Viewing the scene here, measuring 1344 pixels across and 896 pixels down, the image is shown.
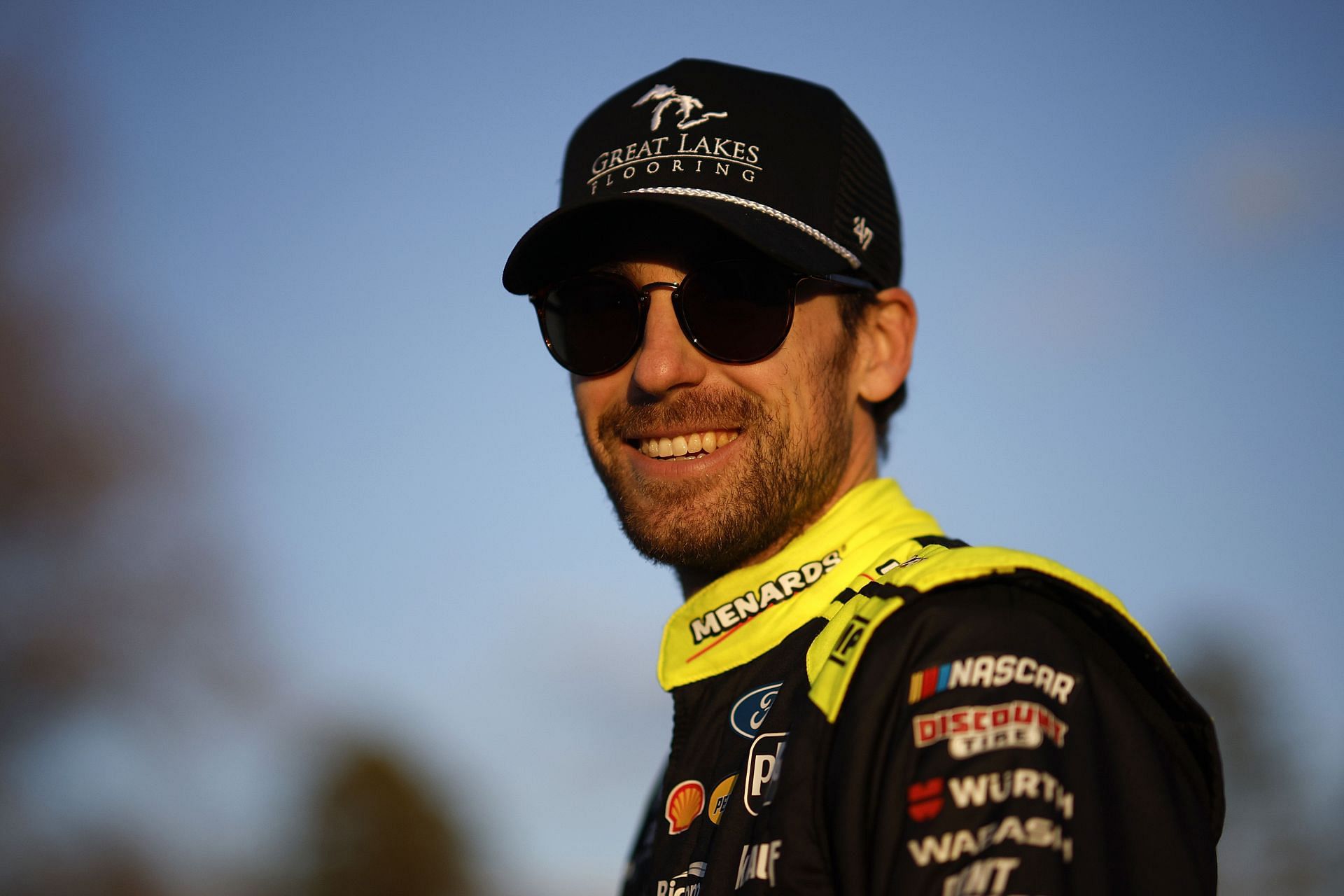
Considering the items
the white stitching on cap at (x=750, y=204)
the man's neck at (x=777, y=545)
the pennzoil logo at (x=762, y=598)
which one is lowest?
the pennzoil logo at (x=762, y=598)

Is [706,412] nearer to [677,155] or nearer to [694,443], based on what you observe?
[694,443]

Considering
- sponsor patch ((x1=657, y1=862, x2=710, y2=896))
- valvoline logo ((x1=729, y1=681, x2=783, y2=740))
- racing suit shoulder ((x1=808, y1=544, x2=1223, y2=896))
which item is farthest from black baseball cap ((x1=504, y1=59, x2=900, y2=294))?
sponsor patch ((x1=657, y1=862, x2=710, y2=896))

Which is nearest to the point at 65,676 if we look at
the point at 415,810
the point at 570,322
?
the point at 415,810

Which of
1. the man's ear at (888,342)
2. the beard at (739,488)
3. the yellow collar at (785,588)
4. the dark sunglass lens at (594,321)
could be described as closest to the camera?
the yellow collar at (785,588)

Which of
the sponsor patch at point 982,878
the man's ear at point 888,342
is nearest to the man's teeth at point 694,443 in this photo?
the man's ear at point 888,342

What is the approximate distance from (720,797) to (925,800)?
25.5 inches

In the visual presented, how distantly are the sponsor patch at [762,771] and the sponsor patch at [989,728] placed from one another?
14.0 inches

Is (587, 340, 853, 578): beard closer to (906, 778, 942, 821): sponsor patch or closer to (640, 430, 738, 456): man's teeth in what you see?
(640, 430, 738, 456): man's teeth

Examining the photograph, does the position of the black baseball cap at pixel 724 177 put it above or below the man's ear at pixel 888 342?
above

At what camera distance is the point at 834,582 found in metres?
2.73

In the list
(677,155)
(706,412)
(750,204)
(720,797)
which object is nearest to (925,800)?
(720,797)

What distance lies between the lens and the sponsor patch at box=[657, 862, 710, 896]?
2.22 meters

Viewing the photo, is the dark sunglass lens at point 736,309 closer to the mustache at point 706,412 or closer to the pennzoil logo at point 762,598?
the mustache at point 706,412

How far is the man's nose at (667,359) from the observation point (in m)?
2.97
